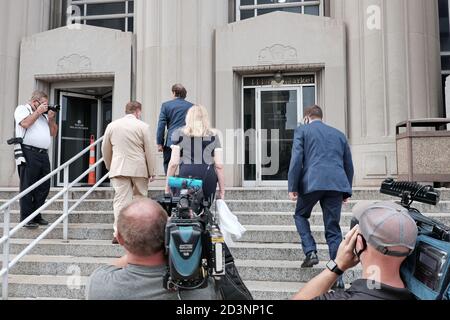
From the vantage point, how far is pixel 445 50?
10.5 m

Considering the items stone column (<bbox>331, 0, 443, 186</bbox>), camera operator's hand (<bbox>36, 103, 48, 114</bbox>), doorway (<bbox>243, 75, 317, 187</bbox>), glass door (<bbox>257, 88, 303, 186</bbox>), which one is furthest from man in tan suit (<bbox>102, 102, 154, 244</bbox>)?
stone column (<bbox>331, 0, 443, 186</bbox>)

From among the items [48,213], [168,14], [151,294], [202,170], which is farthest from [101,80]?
[151,294]

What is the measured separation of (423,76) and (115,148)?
643 centimetres

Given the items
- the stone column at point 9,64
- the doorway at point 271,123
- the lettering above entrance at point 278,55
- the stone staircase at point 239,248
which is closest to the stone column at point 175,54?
the doorway at point 271,123

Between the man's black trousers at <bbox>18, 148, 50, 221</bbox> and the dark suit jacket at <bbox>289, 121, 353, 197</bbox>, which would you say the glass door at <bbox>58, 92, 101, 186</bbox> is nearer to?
the man's black trousers at <bbox>18, 148, 50, 221</bbox>

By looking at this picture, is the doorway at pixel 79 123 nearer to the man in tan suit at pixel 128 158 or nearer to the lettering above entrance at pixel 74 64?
the lettering above entrance at pixel 74 64

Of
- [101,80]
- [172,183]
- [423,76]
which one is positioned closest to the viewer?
[172,183]

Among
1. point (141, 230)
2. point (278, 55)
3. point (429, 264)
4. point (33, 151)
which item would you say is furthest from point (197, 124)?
point (278, 55)

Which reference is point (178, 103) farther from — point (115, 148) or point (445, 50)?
point (445, 50)

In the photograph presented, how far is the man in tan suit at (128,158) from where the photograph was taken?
187 inches

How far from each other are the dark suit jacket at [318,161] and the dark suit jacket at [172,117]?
1696 millimetres

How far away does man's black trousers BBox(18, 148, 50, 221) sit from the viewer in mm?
5341

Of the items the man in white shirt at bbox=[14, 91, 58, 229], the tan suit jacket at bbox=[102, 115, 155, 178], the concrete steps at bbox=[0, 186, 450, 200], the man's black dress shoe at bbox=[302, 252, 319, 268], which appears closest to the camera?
the man's black dress shoe at bbox=[302, 252, 319, 268]

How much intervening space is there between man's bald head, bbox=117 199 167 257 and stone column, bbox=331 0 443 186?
7.19 metres
